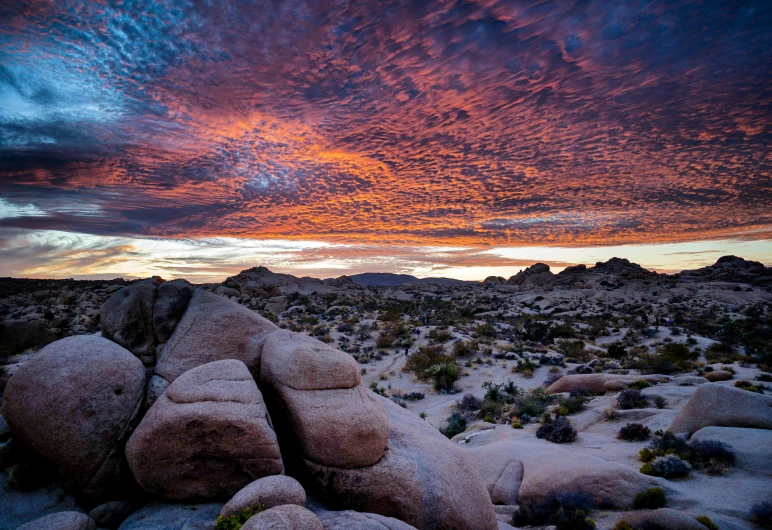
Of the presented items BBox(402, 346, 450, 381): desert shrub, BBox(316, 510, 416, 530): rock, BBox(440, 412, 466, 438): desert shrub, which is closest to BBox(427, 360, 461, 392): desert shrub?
BBox(402, 346, 450, 381): desert shrub

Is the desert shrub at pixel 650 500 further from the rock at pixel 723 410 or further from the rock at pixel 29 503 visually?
the rock at pixel 29 503

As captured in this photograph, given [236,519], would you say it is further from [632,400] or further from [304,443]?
[632,400]

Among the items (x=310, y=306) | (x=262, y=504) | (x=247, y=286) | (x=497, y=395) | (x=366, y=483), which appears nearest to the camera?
(x=262, y=504)

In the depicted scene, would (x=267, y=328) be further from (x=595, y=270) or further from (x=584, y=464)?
(x=595, y=270)

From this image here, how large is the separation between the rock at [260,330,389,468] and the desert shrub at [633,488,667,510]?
19.3 ft

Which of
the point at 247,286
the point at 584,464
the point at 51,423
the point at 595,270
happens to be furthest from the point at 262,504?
the point at 595,270

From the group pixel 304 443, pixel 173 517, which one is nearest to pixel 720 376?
pixel 304 443

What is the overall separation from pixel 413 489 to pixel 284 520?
334 centimetres

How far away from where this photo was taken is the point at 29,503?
6.46 meters

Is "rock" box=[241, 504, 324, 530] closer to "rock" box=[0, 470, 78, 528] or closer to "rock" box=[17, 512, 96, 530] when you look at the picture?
"rock" box=[17, 512, 96, 530]

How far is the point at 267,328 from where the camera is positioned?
10109 millimetres

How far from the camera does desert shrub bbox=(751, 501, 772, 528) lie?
7.02 meters

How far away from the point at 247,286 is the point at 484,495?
62852 millimetres

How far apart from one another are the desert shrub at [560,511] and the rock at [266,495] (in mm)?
5791
